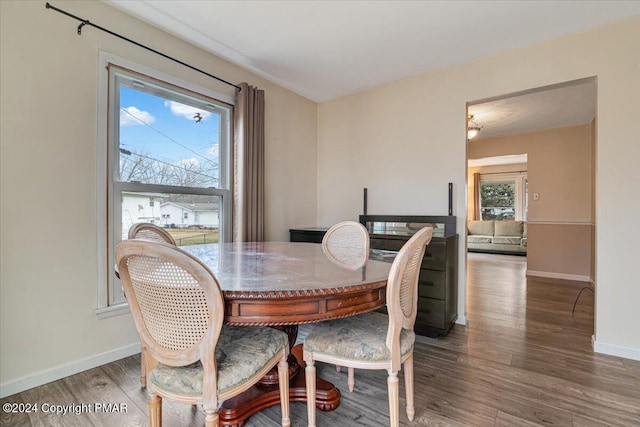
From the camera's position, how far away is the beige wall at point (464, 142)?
2.28 metres

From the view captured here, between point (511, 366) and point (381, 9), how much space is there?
2.70 m

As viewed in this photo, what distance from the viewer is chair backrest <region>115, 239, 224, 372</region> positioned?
3.28ft

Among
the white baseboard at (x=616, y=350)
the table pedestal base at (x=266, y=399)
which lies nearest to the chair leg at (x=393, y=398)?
the table pedestal base at (x=266, y=399)

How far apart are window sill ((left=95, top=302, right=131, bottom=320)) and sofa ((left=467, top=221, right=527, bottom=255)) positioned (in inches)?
279

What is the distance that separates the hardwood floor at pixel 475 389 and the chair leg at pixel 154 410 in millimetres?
441

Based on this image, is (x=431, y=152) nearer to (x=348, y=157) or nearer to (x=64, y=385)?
(x=348, y=157)

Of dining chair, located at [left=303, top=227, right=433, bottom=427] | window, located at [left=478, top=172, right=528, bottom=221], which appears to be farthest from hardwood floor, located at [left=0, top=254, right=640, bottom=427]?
window, located at [left=478, top=172, right=528, bottom=221]

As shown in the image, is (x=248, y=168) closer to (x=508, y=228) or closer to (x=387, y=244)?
(x=387, y=244)

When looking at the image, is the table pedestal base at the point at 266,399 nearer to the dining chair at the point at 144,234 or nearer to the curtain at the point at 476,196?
the dining chair at the point at 144,234

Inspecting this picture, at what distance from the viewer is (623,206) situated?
2.30 metres

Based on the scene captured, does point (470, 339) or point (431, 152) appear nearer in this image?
point (470, 339)

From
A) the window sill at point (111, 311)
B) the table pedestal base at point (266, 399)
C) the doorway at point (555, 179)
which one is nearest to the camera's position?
the table pedestal base at point (266, 399)

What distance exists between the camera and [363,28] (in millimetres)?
2434

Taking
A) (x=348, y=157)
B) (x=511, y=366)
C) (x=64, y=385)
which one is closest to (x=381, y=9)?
(x=348, y=157)
